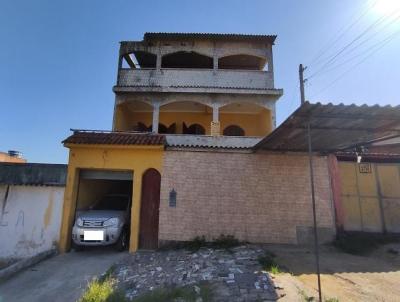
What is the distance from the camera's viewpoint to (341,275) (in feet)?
18.0

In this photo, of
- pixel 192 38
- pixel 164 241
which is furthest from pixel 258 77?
pixel 164 241

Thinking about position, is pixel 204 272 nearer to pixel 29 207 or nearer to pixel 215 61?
pixel 29 207

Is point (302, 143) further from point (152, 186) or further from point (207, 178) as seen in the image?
point (152, 186)

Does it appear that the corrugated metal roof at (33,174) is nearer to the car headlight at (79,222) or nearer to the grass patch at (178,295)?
the car headlight at (79,222)

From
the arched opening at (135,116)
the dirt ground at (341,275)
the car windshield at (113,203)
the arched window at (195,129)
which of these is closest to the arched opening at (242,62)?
the arched window at (195,129)

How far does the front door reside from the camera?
26.6ft

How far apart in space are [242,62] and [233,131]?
4.44m

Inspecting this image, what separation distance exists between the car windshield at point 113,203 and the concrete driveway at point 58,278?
1474 mm

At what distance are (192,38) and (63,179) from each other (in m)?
10.6

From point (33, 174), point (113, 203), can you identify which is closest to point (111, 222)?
point (113, 203)

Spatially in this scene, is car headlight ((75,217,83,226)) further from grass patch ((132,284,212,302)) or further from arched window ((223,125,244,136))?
arched window ((223,125,244,136))

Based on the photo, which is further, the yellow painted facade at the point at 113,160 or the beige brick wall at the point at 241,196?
the yellow painted facade at the point at 113,160

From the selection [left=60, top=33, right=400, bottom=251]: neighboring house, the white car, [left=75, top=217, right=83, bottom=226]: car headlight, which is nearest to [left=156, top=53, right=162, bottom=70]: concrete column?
[left=60, top=33, right=400, bottom=251]: neighboring house

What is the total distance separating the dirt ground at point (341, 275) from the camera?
4.48m
